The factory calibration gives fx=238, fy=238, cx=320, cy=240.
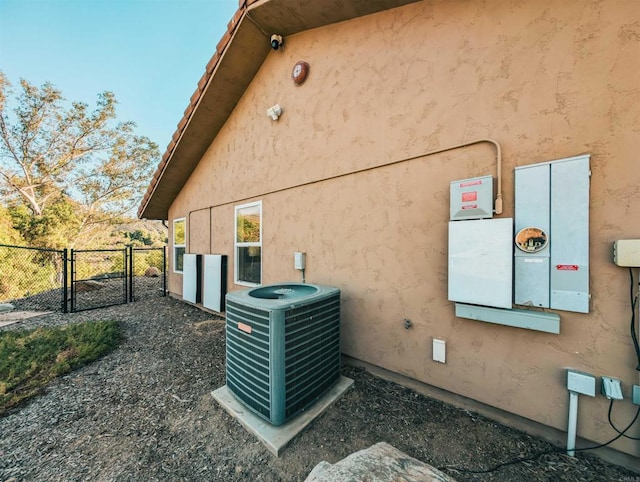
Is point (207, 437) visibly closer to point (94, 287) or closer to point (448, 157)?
point (448, 157)

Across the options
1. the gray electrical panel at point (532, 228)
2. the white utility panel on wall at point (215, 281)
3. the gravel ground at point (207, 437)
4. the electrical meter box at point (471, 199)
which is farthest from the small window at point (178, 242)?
the gray electrical panel at point (532, 228)

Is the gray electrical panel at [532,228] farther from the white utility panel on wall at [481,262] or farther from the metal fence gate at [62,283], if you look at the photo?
the metal fence gate at [62,283]

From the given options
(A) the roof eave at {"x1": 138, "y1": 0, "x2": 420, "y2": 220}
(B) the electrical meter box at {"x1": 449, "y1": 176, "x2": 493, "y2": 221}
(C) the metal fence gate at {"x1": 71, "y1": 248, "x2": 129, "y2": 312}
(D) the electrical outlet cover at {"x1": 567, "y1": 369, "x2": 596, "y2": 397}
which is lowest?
(C) the metal fence gate at {"x1": 71, "y1": 248, "x2": 129, "y2": 312}

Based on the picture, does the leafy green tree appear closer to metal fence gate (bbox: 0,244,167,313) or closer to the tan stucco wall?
metal fence gate (bbox: 0,244,167,313)

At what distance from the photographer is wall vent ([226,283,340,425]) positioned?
1800mm

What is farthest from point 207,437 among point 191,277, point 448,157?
point 191,277

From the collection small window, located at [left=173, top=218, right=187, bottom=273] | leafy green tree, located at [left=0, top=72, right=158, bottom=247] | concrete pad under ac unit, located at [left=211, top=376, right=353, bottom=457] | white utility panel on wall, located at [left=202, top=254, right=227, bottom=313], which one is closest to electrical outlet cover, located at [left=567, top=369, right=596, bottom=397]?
concrete pad under ac unit, located at [left=211, top=376, right=353, bottom=457]

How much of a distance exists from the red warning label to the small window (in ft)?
21.5

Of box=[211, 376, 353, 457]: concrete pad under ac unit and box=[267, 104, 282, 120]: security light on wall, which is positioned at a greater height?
box=[267, 104, 282, 120]: security light on wall

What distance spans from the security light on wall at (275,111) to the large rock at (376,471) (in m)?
4.04

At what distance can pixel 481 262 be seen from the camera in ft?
6.05

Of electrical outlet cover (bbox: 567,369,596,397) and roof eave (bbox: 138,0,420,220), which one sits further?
roof eave (bbox: 138,0,420,220)

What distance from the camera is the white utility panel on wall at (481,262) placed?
5.75 feet

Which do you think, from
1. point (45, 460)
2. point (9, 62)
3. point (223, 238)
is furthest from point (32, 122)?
point (45, 460)
